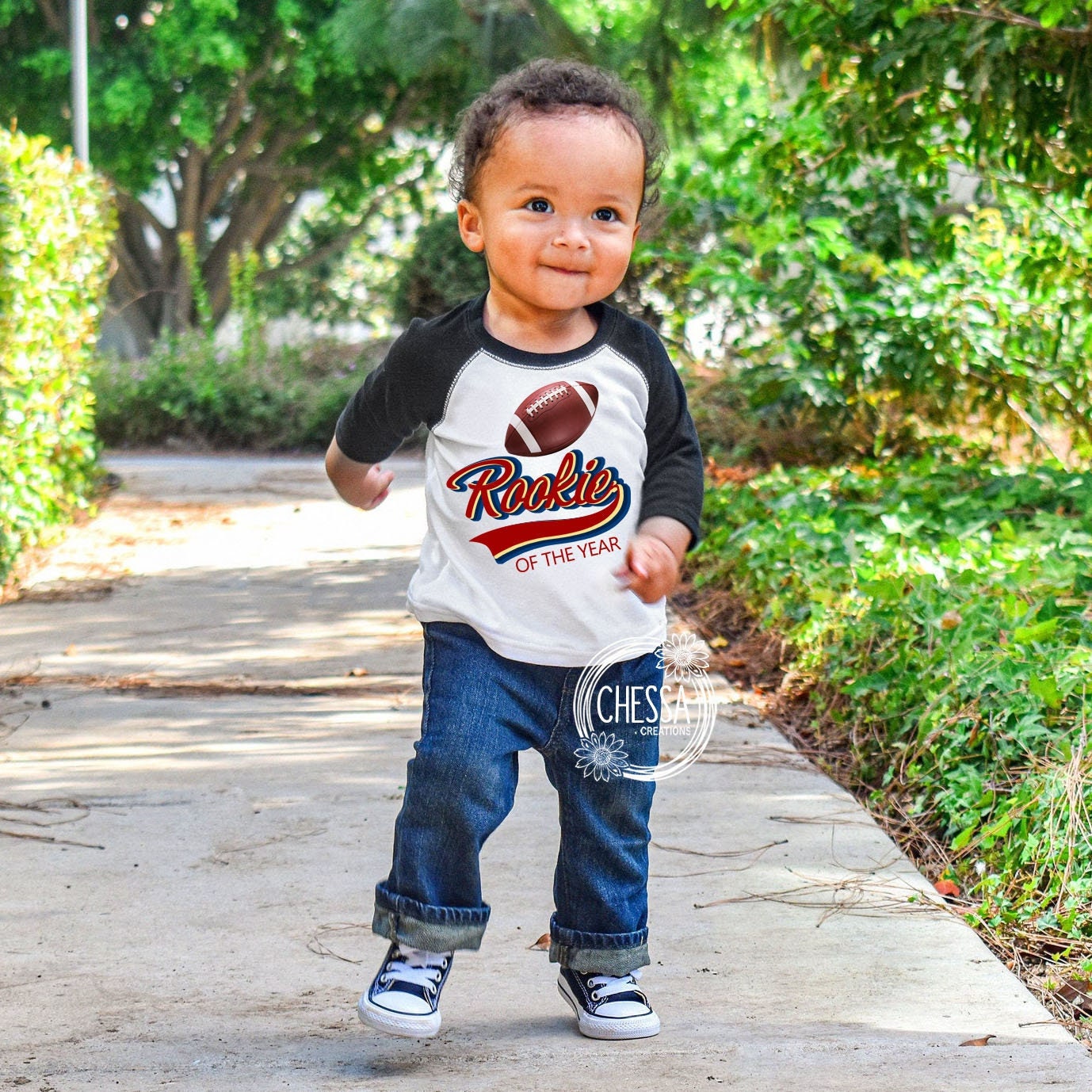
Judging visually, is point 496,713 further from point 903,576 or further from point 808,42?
point 808,42

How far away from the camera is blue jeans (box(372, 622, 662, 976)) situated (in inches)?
86.1

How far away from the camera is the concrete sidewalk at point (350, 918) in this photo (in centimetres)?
218

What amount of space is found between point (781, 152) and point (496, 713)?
450cm

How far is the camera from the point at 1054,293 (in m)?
7.22

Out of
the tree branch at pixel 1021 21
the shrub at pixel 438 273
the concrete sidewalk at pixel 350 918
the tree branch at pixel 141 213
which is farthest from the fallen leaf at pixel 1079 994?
the tree branch at pixel 141 213

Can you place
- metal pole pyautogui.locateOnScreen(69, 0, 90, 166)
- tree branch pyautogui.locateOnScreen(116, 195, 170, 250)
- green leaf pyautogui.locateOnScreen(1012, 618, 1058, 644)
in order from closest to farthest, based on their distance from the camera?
1. green leaf pyautogui.locateOnScreen(1012, 618, 1058, 644)
2. metal pole pyautogui.locateOnScreen(69, 0, 90, 166)
3. tree branch pyautogui.locateOnScreen(116, 195, 170, 250)

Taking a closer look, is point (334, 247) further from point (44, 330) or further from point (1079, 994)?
point (1079, 994)

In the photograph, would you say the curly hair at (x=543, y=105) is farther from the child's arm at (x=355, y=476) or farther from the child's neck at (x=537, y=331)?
the child's arm at (x=355, y=476)

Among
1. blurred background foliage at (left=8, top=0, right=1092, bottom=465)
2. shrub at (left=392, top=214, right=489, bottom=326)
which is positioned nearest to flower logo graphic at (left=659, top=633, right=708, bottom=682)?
blurred background foliage at (left=8, top=0, right=1092, bottom=465)

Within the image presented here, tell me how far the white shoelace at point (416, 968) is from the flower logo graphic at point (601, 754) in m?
0.37

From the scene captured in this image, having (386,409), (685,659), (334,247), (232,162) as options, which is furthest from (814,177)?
(334,247)

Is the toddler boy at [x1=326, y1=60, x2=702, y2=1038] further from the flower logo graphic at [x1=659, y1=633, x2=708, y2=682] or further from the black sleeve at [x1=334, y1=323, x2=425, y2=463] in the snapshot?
the flower logo graphic at [x1=659, y1=633, x2=708, y2=682]

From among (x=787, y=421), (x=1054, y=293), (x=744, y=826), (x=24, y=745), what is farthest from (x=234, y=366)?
(x=744, y=826)

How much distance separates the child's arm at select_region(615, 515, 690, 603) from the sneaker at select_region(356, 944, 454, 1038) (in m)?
0.64
